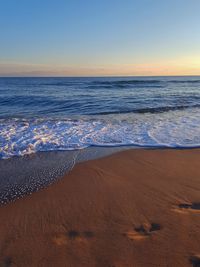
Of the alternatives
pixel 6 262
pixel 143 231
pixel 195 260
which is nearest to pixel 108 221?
pixel 143 231

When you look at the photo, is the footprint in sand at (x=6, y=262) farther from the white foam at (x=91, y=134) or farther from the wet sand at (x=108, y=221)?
the white foam at (x=91, y=134)

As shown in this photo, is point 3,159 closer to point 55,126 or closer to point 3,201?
point 3,201

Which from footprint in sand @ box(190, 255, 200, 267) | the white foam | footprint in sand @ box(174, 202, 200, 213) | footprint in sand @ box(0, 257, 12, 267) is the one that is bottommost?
footprint in sand @ box(0, 257, 12, 267)

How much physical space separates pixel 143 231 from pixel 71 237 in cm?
76

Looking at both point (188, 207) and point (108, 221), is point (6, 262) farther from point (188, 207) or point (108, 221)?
point (188, 207)

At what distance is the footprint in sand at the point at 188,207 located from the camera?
10.9ft

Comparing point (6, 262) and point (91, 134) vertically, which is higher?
Result: point (91, 134)

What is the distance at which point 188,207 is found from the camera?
340 cm

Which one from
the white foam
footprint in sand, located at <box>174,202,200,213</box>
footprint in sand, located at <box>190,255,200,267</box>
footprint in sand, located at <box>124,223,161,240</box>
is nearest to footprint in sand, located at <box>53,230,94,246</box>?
footprint in sand, located at <box>124,223,161,240</box>

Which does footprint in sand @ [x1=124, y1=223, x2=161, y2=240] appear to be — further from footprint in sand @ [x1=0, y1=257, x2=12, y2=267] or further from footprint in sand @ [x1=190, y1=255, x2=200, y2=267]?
footprint in sand @ [x1=0, y1=257, x2=12, y2=267]

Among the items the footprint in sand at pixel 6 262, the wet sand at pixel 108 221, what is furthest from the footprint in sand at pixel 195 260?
the footprint in sand at pixel 6 262

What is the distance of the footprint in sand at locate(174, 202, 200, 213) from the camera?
3311 millimetres

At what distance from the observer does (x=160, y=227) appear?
116 inches

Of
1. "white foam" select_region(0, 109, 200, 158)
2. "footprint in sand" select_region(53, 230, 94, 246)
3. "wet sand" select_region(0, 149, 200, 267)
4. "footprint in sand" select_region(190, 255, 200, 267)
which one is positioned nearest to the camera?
"footprint in sand" select_region(190, 255, 200, 267)
